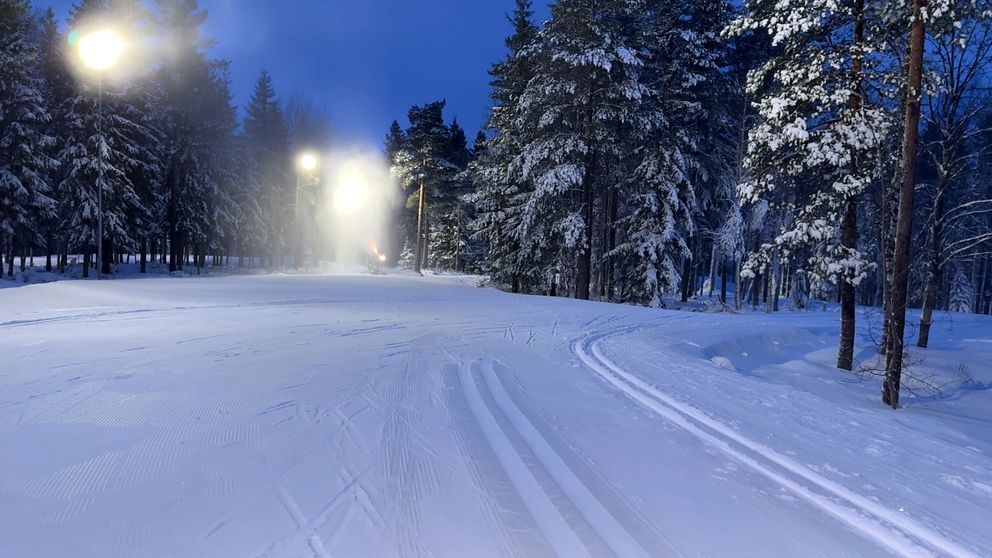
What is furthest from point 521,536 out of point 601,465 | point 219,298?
point 219,298

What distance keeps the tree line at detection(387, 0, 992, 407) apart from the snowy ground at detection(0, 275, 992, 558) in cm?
366

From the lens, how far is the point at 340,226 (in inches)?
2493

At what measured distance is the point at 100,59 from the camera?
2047cm

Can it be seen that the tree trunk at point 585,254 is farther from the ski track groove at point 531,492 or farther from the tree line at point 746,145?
the ski track groove at point 531,492

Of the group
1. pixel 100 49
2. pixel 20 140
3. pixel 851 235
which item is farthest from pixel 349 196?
pixel 851 235

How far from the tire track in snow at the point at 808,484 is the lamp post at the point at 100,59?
84.2ft

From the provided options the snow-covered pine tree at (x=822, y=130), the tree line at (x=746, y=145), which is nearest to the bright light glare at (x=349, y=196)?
the tree line at (x=746, y=145)

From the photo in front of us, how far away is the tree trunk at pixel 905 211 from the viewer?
6.75 metres

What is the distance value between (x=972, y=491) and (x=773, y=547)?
2312mm

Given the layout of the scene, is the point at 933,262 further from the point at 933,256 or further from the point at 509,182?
the point at 509,182

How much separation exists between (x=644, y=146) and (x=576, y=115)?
3426 mm

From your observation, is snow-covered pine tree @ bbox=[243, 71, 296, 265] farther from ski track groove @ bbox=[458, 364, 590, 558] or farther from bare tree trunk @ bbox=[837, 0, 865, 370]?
ski track groove @ bbox=[458, 364, 590, 558]

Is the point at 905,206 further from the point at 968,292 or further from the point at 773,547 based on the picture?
the point at 968,292

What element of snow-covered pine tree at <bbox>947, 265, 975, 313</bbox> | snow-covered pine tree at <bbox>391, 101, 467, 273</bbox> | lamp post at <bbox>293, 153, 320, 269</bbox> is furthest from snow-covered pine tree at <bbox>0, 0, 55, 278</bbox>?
snow-covered pine tree at <bbox>947, 265, 975, 313</bbox>
